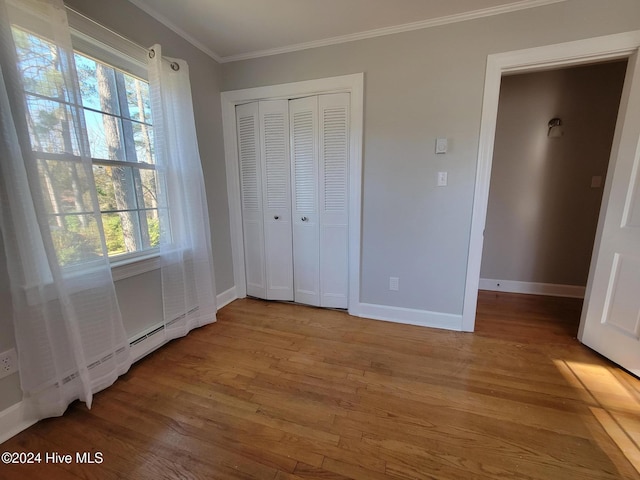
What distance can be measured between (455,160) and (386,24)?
114cm

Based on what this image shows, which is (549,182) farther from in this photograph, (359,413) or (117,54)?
(117,54)

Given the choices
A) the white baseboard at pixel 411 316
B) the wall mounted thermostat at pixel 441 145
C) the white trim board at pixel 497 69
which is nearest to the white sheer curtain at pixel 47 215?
the white baseboard at pixel 411 316

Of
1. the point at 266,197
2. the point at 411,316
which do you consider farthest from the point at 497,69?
the point at 266,197

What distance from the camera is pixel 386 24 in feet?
6.28

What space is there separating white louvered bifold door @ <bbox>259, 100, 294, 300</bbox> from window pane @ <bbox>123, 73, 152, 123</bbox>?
3.03 ft

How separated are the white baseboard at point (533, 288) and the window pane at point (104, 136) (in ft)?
12.4

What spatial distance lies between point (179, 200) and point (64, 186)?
0.68 meters

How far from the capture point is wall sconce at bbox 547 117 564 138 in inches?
102

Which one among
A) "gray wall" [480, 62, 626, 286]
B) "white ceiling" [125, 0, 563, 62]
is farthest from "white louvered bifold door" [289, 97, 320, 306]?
"gray wall" [480, 62, 626, 286]

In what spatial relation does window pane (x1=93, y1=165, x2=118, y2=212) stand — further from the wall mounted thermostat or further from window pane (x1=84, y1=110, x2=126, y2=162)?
the wall mounted thermostat

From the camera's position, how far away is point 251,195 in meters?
2.66

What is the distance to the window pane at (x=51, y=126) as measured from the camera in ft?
3.95

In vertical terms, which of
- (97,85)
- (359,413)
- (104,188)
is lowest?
(359,413)

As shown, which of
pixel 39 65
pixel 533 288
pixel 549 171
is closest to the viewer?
pixel 39 65
